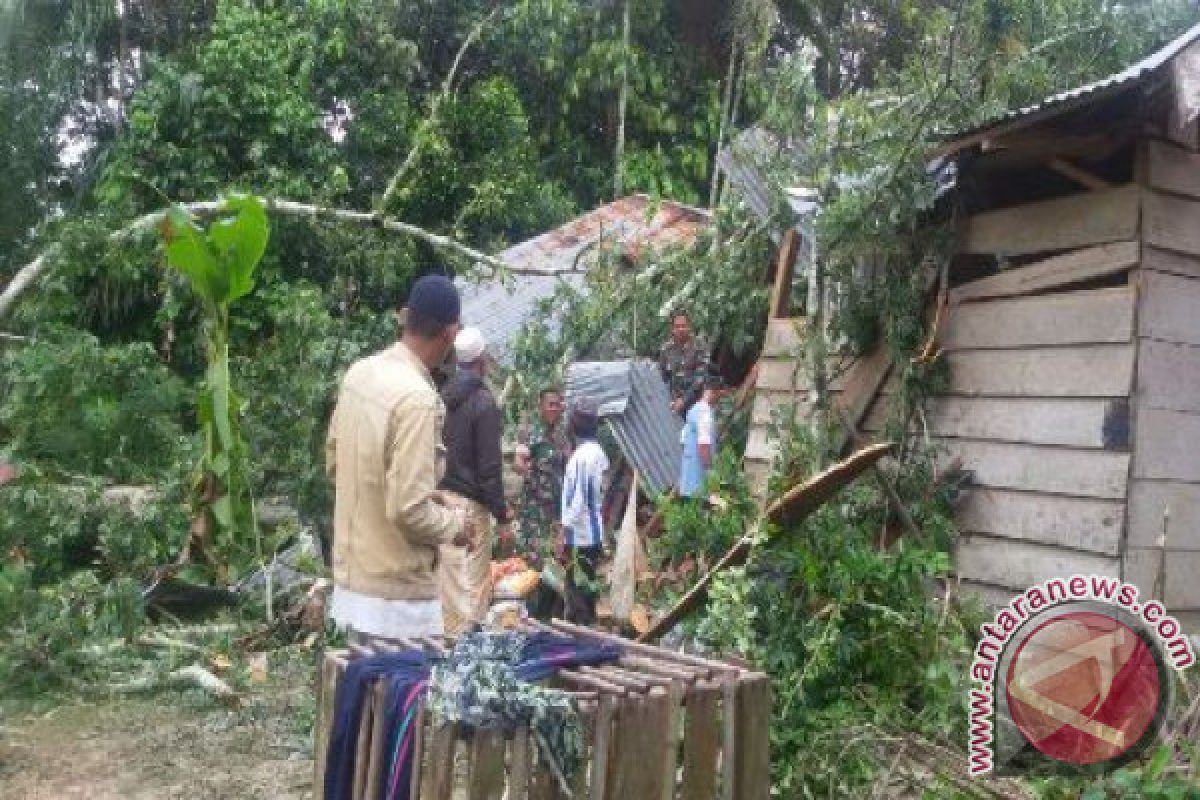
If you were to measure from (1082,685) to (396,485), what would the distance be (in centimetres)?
206

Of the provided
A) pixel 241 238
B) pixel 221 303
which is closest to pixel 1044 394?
pixel 241 238

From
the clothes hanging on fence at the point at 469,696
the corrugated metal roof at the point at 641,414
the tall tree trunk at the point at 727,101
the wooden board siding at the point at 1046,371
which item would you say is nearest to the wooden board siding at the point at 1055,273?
the wooden board siding at the point at 1046,371

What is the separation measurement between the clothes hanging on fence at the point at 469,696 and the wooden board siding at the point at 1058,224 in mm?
4040

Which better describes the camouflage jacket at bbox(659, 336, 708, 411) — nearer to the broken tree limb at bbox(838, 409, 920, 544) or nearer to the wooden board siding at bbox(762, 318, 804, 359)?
the wooden board siding at bbox(762, 318, 804, 359)

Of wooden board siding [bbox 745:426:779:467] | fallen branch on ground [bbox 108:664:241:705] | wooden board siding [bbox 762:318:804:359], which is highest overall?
wooden board siding [bbox 762:318:804:359]

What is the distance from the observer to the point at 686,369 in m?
9.53

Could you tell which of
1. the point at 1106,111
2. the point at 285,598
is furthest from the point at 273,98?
the point at 1106,111

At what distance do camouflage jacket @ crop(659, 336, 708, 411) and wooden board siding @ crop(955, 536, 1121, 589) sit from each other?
3.21 meters

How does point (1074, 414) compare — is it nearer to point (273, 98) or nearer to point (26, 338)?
point (26, 338)

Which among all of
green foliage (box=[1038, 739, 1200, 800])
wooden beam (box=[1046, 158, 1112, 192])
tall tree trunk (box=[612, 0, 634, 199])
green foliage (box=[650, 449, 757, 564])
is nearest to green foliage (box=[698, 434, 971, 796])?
green foliage (box=[1038, 739, 1200, 800])

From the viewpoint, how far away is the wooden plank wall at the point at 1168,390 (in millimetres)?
5719

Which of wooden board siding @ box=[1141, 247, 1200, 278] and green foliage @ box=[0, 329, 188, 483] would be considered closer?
wooden board siding @ box=[1141, 247, 1200, 278]

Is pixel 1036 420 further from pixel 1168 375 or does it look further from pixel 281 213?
pixel 281 213

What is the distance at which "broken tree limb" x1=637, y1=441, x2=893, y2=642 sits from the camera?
11.7ft
